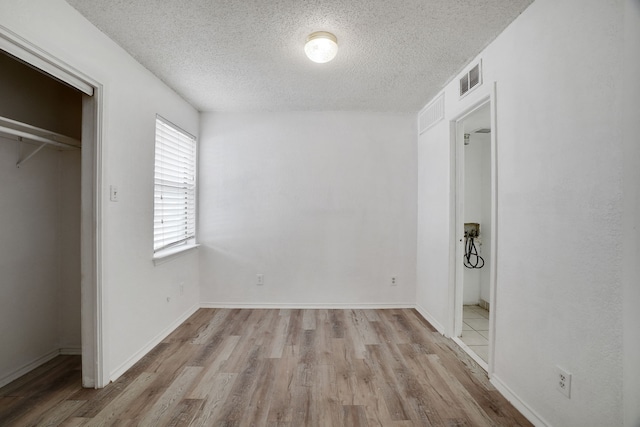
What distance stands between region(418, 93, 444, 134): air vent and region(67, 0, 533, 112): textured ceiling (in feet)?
0.41

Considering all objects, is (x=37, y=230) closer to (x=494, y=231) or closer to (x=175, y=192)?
(x=175, y=192)

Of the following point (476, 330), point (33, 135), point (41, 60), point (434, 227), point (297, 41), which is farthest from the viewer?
point (434, 227)

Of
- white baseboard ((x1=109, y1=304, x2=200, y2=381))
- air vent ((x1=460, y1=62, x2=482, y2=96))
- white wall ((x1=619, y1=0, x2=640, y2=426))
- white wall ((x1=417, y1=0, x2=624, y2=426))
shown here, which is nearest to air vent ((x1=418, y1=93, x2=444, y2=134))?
air vent ((x1=460, y1=62, x2=482, y2=96))

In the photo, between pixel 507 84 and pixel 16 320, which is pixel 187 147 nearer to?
pixel 16 320

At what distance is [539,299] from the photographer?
1762mm

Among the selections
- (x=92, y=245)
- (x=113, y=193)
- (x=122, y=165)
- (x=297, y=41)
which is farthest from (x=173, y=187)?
(x=297, y=41)

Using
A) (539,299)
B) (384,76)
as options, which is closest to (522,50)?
(384,76)

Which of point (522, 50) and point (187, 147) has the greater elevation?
point (522, 50)

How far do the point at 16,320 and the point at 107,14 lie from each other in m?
2.31

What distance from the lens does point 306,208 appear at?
3.87 metres

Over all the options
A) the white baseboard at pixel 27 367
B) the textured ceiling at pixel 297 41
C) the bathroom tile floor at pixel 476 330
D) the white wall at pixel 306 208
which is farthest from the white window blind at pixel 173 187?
the bathroom tile floor at pixel 476 330

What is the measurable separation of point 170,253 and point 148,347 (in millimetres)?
876

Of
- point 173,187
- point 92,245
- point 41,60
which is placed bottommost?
point 92,245

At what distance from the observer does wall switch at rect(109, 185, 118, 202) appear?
7.24 feet
